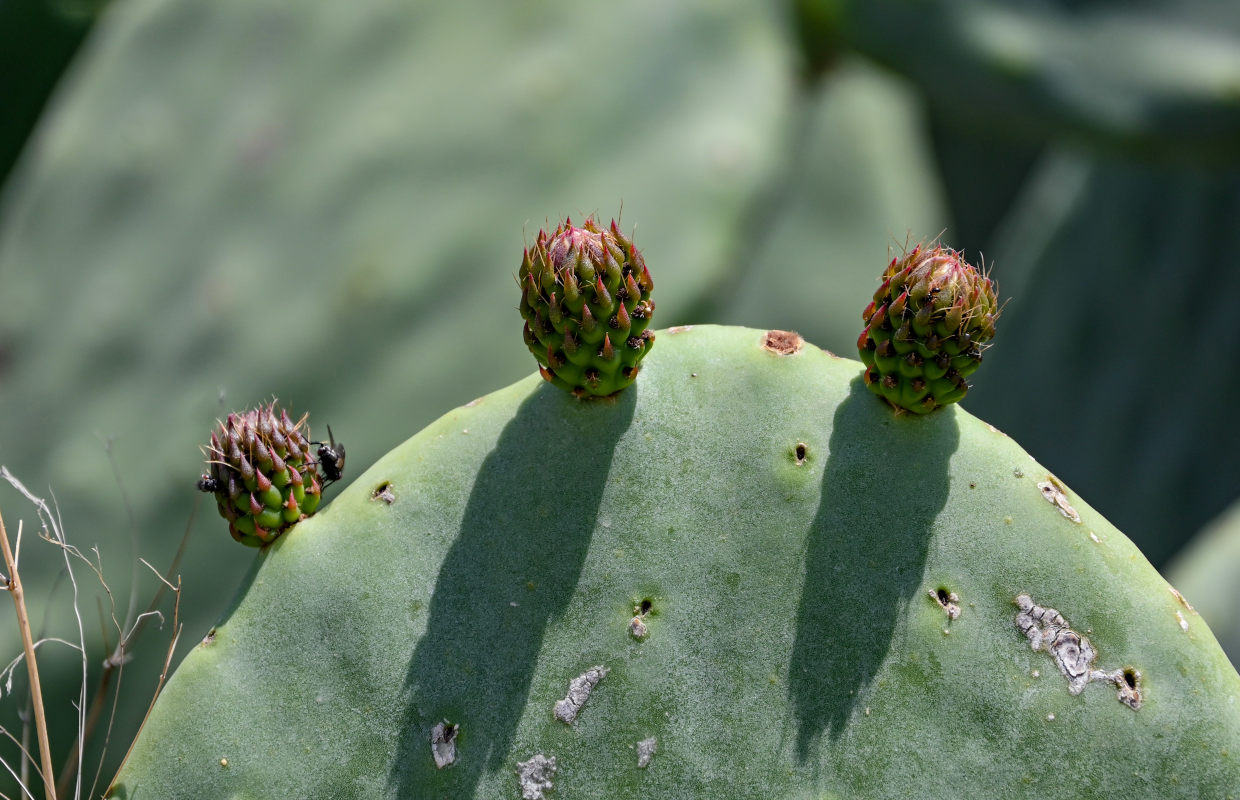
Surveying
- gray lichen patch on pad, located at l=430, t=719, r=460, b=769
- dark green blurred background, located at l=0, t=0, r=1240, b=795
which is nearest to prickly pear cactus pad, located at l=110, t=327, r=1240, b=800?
gray lichen patch on pad, located at l=430, t=719, r=460, b=769

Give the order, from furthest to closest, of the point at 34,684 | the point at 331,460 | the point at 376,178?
the point at 376,178 < the point at 331,460 < the point at 34,684

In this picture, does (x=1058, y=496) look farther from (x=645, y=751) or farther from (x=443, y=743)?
(x=443, y=743)

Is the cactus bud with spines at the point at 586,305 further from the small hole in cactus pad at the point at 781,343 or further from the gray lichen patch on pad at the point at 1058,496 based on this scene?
the gray lichen patch on pad at the point at 1058,496

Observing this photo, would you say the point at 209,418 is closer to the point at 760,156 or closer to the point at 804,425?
the point at 760,156

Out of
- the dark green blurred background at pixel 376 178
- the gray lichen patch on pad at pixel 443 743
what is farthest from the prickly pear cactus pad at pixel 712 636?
the dark green blurred background at pixel 376 178

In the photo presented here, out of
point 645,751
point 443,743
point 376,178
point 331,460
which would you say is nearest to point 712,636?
point 645,751
